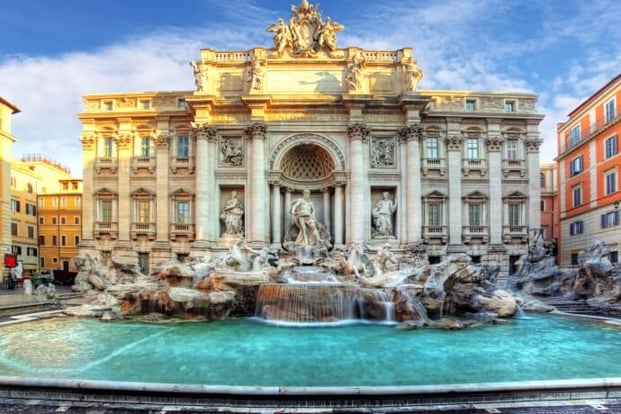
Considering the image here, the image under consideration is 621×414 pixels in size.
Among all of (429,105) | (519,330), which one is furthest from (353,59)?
(519,330)

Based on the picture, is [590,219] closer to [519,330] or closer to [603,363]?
[519,330]

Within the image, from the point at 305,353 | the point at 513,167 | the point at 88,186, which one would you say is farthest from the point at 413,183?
the point at 88,186

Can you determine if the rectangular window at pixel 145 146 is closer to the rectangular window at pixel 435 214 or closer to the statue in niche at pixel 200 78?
the statue in niche at pixel 200 78

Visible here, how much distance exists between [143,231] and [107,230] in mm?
2498

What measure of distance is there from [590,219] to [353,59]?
70.2 feet

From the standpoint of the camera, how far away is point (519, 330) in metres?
14.7

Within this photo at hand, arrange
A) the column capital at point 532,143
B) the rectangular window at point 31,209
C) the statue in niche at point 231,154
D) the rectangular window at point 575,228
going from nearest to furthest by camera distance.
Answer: the statue in niche at point 231,154 < the column capital at point 532,143 < the rectangular window at point 575,228 < the rectangular window at point 31,209

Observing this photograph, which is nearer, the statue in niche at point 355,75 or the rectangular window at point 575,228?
the statue in niche at point 355,75

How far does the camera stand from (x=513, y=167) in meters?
28.1

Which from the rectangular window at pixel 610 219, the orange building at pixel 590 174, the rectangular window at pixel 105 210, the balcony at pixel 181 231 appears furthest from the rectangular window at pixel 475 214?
the rectangular window at pixel 105 210

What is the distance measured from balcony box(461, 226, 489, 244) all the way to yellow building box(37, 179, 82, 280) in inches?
1691

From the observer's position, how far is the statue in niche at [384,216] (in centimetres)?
2652

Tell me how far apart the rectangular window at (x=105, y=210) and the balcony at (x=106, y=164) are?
2101 millimetres

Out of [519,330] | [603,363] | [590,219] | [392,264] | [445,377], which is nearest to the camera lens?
[445,377]
